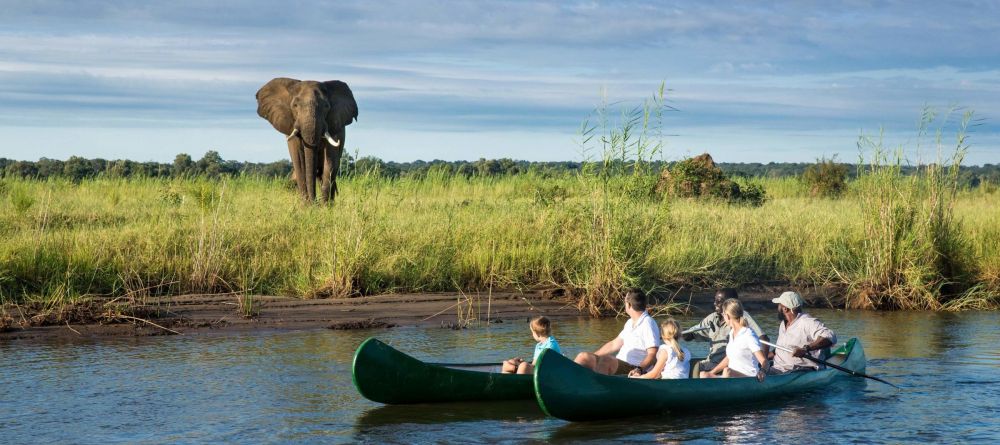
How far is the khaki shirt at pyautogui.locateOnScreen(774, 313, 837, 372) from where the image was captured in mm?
9547

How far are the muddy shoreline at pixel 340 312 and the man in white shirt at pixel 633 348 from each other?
347 cm

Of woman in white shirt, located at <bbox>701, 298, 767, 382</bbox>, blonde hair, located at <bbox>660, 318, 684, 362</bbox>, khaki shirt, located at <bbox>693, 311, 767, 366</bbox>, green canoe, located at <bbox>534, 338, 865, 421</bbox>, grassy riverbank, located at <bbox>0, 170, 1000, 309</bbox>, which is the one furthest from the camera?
grassy riverbank, located at <bbox>0, 170, 1000, 309</bbox>

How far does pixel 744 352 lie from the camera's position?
30.0 feet

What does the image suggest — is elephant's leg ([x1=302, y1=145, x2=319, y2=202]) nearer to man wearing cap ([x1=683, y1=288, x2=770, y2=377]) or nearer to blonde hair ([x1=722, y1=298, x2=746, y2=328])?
man wearing cap ([x1=683, y1=288, x2=770, y2=377])

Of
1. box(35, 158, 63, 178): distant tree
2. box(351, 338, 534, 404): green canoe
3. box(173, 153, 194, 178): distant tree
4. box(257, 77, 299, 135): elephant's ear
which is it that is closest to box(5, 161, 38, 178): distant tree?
box(35, 158, 63, 178): distant tree

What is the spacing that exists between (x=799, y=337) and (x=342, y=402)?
3939 mm

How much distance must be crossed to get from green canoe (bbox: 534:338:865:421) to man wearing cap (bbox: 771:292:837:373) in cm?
26

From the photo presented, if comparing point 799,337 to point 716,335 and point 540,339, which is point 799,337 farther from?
point 540,339

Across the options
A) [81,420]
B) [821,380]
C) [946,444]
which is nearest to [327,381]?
[81,420]

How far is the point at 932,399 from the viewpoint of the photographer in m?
9.43

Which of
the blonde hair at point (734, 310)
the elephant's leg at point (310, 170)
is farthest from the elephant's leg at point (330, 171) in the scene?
the blonde hair at point (734, 310)

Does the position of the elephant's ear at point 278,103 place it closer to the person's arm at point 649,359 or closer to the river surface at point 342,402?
the river surface at point 342,402

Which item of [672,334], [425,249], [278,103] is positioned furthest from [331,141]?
[672,334]

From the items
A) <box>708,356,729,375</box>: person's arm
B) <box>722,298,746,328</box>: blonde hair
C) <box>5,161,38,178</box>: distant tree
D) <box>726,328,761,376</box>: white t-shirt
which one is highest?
<box>5,161,38,178</box>: distant tree
